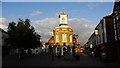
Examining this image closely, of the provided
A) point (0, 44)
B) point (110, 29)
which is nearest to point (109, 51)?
point (110, 29)

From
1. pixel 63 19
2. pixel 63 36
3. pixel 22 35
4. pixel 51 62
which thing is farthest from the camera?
pixel 63 19

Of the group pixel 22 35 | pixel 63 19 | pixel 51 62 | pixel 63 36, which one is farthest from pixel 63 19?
pixel 51 62

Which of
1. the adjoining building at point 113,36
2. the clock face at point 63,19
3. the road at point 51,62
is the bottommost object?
the road at point 51,62

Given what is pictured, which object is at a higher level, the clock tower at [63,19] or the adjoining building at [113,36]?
the clock tower at [63,19]

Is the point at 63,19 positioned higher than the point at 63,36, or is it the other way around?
the point at 63,19

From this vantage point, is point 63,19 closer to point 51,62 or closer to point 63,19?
point 63,19

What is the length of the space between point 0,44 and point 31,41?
899cm

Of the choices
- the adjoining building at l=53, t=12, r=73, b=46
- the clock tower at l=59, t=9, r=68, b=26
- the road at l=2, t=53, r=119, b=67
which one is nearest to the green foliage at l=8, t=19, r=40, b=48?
the road at l=2, t=53, r=119, b=67

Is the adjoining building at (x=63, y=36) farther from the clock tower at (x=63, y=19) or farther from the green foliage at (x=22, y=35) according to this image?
the green foliage at (x=22, y=35)

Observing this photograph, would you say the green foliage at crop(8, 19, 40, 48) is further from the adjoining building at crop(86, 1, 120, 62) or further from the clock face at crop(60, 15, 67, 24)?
the clock face at crop(60, 15, 67, 24)

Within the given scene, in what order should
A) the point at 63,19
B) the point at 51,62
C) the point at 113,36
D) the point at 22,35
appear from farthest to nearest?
1. the point at 63,19
2. the point at 22,35
3. the point at 113,36
4. the point at 51,62

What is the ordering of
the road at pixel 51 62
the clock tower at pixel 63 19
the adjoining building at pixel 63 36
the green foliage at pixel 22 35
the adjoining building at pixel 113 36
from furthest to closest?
1. the clock tower at pixel 63 19
2. the adjoining building at pixel 63 36
3. the green foliage at pixel 22 35
4. the adjoining building at pixel 113 36
5. the road at pixel 51 62

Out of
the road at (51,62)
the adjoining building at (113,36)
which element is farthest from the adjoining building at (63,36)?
the road at (51,62)

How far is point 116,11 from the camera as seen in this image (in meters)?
23.0
